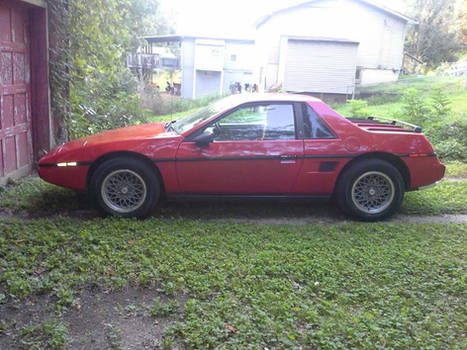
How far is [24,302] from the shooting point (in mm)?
3510

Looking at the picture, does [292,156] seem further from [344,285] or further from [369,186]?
[344,285]

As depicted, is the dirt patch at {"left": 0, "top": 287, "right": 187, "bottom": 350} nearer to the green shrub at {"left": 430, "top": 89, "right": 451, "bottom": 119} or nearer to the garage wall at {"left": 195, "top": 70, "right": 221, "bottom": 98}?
the green shrub at {"left": 430, "top": 89, "right": 451, "bottom": 119}

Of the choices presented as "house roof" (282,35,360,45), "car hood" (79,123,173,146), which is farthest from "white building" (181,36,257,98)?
"car hood" (79,123,173,146)

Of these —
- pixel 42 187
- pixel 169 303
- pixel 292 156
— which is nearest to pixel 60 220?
pixel 42 187

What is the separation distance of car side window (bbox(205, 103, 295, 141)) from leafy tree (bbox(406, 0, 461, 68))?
34.6 meters

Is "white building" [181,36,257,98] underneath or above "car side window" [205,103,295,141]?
above

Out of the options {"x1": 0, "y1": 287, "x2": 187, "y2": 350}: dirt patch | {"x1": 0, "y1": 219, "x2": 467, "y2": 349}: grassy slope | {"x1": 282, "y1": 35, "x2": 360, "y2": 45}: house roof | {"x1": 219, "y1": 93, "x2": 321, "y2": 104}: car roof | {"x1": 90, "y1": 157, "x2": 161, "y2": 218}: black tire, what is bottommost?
{"x1": 0, "y1": 287, "x2": 187, "y2": 350}: dirt patch

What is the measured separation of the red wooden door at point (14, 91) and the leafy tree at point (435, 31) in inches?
1372

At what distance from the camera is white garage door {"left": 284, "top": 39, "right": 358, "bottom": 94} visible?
24562mm

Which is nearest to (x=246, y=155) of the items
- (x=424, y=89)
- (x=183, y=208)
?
(x=183, y=208)

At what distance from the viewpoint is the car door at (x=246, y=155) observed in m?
5.59

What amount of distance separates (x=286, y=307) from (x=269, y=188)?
236 centimetres

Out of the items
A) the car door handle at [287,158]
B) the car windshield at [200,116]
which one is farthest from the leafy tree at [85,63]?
the car door handle at [287,158]

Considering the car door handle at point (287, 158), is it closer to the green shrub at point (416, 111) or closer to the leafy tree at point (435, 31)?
the green shrub at point (416, 111)
